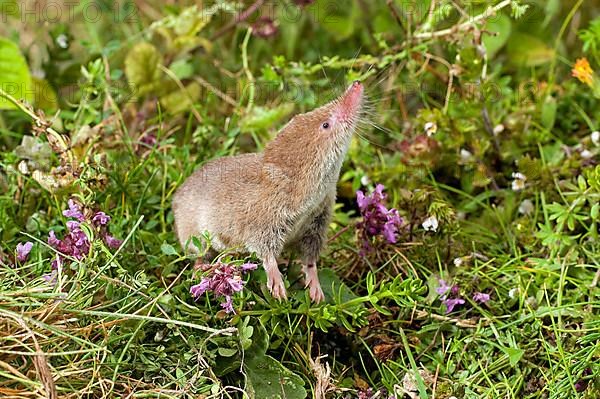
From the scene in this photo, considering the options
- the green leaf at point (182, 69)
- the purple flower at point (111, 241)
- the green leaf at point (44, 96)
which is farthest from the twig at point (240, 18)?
the purple flower at point (111, 241)

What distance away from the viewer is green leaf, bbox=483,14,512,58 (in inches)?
152

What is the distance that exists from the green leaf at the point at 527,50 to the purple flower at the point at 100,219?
2394 mm

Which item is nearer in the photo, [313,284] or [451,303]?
[313,284]

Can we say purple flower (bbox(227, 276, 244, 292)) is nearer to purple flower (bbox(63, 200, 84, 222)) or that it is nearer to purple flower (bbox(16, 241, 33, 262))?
purple flower (bbox(63, 200, 84, 222))

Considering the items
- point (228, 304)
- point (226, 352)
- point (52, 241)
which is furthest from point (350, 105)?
point (52, 241)

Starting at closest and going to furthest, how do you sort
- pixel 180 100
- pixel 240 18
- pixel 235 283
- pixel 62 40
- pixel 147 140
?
pixel 235 283, pixel 147 140, pixel 62 40, pixel 180 100, pixel 240 18

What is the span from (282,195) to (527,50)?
2.17 metres

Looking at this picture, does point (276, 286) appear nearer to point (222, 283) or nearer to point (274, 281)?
point (274, 281)

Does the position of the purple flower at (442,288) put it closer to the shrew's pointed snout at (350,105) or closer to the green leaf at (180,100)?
the shrew's pointed snout at (350,105)

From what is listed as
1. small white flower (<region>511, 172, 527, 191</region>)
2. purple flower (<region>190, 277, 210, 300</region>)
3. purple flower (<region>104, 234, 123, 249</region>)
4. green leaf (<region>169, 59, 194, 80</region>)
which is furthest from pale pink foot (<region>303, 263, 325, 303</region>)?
green leaf (<region>169, 59, 194, 80</region>)

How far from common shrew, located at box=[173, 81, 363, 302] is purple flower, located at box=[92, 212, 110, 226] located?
248 mm

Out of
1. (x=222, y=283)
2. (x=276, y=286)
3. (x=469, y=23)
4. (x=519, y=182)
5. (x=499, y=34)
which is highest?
(x=469, y=23)

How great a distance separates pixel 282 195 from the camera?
2.56m

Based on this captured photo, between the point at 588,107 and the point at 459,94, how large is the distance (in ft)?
1.97
